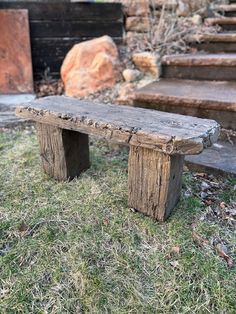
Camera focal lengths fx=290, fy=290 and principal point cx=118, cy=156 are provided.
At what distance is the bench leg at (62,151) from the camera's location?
153cm

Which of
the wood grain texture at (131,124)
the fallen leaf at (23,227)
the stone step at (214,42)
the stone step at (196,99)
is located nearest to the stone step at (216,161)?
the stone step at (196,99)

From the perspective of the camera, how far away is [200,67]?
229 centimetres

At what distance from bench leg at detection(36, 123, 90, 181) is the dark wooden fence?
160 cm

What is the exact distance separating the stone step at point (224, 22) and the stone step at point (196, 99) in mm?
969

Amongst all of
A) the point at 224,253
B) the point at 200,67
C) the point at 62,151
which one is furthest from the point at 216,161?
the point at 200,67

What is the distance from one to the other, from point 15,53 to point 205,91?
1.79 metres

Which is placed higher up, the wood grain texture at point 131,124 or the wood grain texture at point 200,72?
the wood grain texture at point 200,72

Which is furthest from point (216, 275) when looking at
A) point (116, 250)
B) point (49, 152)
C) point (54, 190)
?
point (49, 152)

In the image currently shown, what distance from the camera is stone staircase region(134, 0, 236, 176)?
171cm

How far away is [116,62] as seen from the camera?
2.55 m

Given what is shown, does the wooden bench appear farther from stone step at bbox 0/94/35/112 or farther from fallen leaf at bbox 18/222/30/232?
stone step at bbox 0/94/35/112

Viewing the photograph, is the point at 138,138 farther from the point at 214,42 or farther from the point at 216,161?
the point at 214,42

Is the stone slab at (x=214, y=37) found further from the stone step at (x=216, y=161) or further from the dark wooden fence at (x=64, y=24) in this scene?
the stone step at (x=216, y=161)

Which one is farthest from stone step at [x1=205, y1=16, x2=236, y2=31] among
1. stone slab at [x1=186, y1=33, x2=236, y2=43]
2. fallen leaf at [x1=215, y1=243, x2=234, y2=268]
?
fallen leaf at [x1=215, y1=243, x2=234, y2=268]
